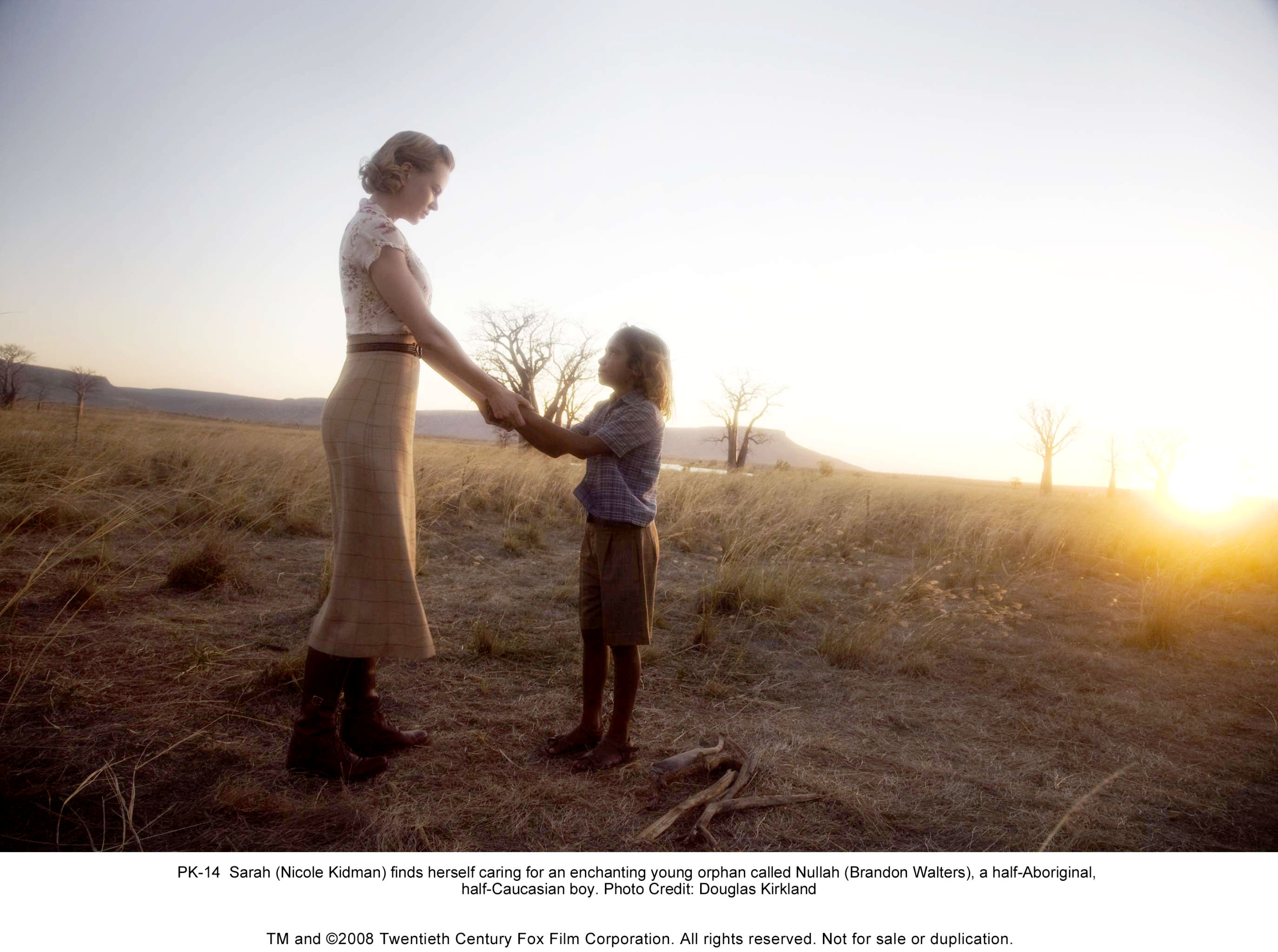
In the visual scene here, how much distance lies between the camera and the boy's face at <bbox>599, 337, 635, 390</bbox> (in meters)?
2.17

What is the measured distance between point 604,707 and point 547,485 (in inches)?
226

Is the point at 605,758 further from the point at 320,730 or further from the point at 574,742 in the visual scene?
the point at 320,730

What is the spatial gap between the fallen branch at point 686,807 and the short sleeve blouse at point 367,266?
1.69m

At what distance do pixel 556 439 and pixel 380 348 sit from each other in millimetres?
633

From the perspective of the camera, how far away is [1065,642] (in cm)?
415

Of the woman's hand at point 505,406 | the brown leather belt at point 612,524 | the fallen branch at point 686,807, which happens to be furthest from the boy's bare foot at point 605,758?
the woman's hand at point 505,406

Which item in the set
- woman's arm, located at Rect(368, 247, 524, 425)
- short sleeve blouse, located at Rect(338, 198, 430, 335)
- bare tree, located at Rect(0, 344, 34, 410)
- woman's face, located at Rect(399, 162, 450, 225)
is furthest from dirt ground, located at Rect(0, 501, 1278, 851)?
bare tree, located at Rect(0, 344, 34, 410)

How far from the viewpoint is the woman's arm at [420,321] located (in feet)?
6.16

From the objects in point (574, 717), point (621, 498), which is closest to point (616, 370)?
point (621, 498)

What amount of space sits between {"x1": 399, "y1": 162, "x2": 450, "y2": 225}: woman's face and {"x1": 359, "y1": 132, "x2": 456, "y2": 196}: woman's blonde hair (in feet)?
0.05

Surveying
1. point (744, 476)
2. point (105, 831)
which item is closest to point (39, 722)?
point (105, 831)

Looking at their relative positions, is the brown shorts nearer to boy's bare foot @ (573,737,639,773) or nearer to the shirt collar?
boy's bare foot @ (573,737,639,773)
